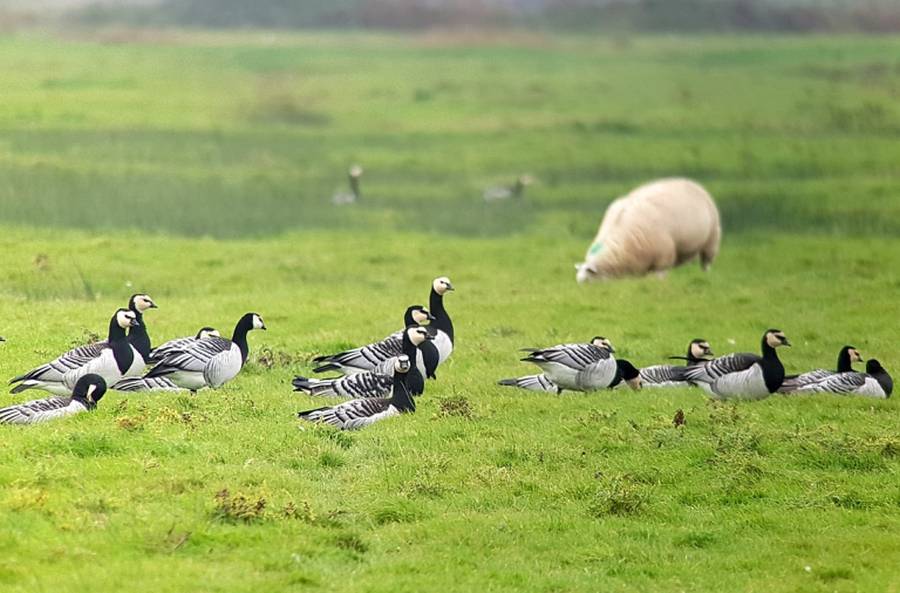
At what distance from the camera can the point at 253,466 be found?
40.1 feet

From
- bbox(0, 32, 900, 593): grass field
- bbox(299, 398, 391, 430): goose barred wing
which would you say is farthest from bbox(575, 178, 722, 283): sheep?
Result: bbox(299, 398, 391, 430): goose barred wing

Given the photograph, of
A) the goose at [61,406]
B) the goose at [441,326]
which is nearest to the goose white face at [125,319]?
the goose at [61,406]

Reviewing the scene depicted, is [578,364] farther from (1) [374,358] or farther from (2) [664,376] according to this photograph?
(1) [374,358]

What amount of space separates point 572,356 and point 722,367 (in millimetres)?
1663

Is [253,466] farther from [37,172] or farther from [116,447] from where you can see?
[37,172]

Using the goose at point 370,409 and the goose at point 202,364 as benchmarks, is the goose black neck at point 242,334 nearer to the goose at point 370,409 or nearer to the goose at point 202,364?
the goose at point 202,364

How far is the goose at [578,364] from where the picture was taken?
609 inches

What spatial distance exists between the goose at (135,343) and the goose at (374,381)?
156 cm

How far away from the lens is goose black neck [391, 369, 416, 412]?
14359 millimetres

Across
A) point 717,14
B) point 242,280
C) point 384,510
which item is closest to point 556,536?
point 384,510

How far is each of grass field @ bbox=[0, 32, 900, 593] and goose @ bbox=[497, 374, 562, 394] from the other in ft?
0.59

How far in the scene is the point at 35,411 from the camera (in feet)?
42.8

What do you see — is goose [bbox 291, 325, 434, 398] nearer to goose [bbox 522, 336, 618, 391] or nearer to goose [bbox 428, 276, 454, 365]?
goose [bbox 428, 276, 454, 365]

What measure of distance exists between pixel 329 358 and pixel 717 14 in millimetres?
53352
